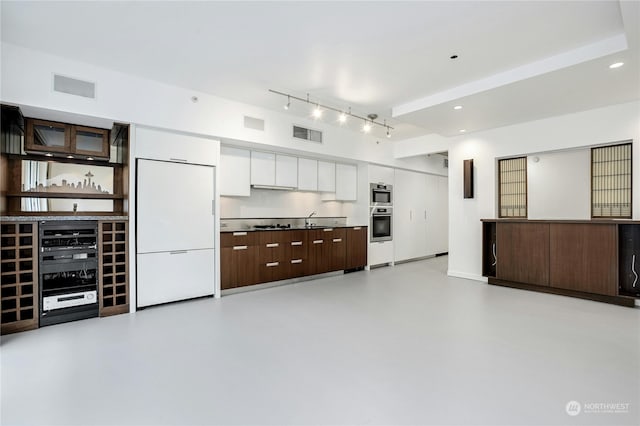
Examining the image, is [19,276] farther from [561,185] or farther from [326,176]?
[561,185]

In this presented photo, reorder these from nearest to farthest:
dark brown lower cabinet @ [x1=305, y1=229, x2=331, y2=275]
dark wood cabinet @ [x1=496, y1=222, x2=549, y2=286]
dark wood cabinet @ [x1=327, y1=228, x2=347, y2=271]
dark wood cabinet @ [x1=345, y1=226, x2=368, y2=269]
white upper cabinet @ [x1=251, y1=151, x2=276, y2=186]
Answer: dark wood cabinet @ [x1=496, y1=222, x2=549, y2=286]
white upper cabinet @ [x1=251, y1=151, x2=276, y2=186]
dark brown lower cabinet @ [x1=305, y1=229, x2=331, y2=275]
dark wood cabinet @ [x1=327, y1=228, x2=347, y2=271]
dark wood cabinet @ [x1=345, y1=226, x2=368, y2=269]

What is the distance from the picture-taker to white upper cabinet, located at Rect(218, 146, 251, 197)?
471 centimetres

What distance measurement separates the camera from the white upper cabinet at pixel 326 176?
5.94 meters

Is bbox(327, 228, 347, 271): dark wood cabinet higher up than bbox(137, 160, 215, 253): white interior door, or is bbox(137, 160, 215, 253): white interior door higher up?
bbox(137, 160, 215, 253): white interior door

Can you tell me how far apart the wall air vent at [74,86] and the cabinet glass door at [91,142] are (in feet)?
1.69

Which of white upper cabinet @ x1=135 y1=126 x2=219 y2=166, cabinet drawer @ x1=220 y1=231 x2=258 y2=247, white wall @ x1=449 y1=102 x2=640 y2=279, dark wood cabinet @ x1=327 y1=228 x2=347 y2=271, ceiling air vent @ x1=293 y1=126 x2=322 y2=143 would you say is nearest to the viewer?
white upper cabinet @ x1=135 y1=126 x2=219 y2=166

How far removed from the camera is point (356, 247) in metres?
6.18

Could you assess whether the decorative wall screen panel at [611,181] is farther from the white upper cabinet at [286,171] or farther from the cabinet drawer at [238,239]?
the cabinet drawer at [238,239]

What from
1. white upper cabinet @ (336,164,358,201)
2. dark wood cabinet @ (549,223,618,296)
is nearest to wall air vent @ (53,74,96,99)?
white upper cabinet @ (336,164,358,201)

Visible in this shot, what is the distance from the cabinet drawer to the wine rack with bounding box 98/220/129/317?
3.93 feet

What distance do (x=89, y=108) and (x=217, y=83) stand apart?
4.58 feet

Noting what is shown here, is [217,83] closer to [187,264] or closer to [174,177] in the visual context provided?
[174,177]

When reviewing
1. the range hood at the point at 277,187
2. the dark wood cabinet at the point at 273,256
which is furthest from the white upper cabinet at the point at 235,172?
Result: the dark wood cabinet at the point at 273,256

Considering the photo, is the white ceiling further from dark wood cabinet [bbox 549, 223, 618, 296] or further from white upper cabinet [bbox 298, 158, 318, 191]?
dark wood cabinet [bbox 549, 223, 618, 296]
